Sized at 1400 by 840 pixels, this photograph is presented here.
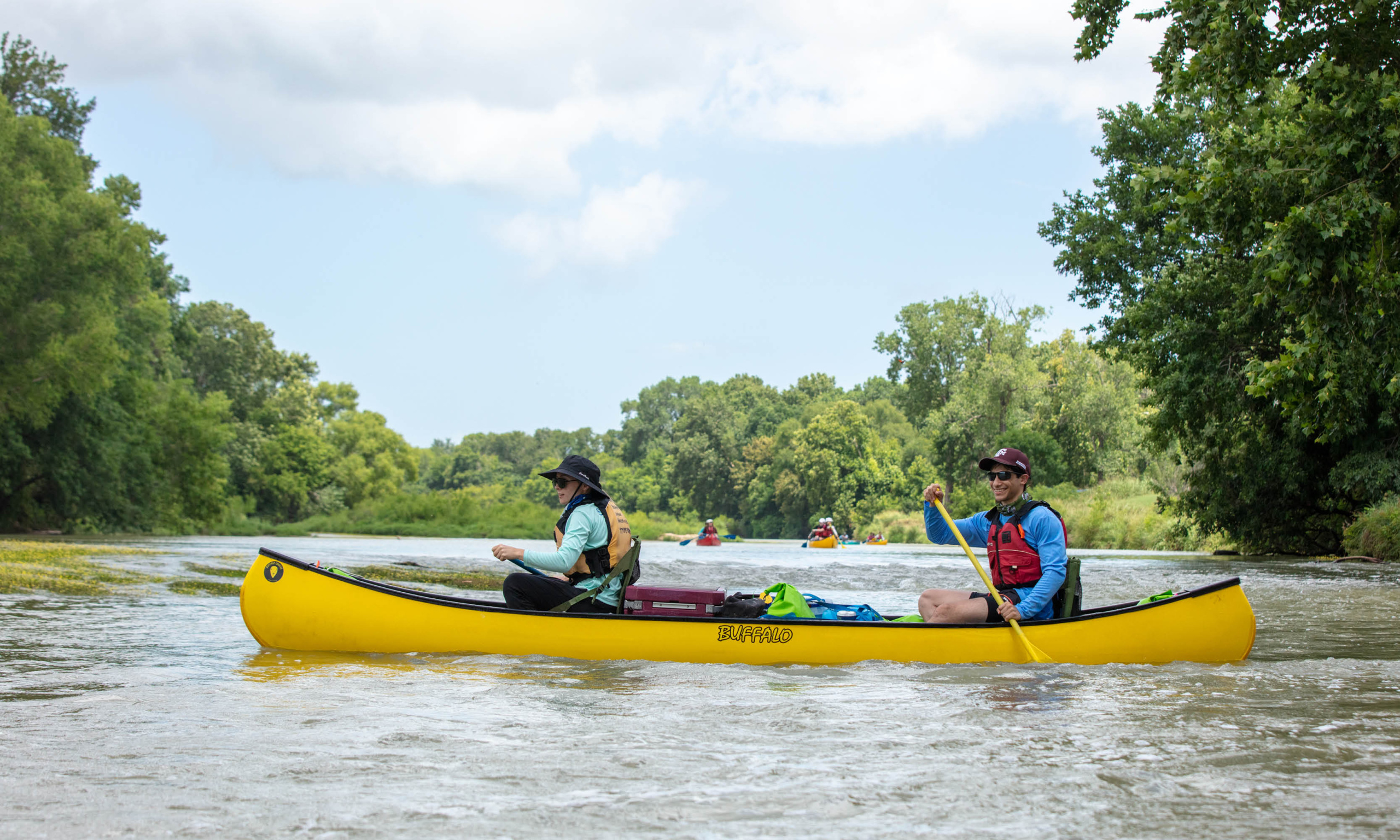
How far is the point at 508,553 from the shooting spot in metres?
6.59

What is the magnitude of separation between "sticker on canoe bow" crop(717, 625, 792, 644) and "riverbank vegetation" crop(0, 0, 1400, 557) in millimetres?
6006

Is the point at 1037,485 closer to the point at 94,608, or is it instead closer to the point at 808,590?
the point at 808,590

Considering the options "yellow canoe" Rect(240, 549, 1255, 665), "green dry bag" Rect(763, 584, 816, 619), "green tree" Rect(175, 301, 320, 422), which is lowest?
"yellow canoe" Rect(240, 549, 1255, 665)

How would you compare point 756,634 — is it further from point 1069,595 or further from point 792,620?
point 1069,595

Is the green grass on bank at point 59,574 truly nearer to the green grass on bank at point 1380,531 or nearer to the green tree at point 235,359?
the green grass on bank at point 1380,531

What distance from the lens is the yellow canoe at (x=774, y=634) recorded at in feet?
21.9

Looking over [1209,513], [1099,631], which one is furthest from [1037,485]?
[1099,631]

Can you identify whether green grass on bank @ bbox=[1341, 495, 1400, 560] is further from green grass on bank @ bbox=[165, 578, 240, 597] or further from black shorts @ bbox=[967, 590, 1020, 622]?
green grass on bank @ bbox=[165, 578, 240, 597]

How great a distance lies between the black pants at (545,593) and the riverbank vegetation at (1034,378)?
22.7 feet

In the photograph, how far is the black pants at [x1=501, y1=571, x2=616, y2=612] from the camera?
23.2 feet

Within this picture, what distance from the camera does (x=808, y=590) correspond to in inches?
603

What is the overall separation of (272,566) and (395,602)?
953 mm

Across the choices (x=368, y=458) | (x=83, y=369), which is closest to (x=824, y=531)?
(x=83, y=369)

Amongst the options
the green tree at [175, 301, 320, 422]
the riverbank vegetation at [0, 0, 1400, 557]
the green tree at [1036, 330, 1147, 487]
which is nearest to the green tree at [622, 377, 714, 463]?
the riverbank vegetation at [0, 0, 1400, 557]
